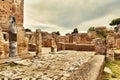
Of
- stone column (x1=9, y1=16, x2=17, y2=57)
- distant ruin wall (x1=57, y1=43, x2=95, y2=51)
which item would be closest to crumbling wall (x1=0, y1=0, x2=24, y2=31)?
stone column (x1=9, y1=16, x2=17, y2=57)

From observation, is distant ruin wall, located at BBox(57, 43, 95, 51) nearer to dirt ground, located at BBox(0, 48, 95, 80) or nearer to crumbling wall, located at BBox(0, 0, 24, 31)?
crumbling wall, located at BBox(0, 0, 24, 31)

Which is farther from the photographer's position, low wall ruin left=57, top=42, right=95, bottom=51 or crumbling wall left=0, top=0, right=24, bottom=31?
low wall ruin left=57, top=42, right=95, bottom=51

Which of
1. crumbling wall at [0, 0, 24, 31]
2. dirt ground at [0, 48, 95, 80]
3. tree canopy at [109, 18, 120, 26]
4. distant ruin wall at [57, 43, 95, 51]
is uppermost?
tree canopy at [109, 18, 120, 26]

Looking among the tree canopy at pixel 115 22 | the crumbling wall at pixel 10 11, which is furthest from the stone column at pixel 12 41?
the tree canopy at pixel 115 22

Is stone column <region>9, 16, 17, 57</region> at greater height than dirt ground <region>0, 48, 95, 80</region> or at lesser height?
greater

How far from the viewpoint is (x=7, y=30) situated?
34.7ft

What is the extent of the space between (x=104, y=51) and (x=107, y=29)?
22.5 m

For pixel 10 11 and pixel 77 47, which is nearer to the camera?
pixel 10 11

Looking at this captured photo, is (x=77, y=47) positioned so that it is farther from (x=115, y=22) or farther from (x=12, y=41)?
(x=115, y=22)

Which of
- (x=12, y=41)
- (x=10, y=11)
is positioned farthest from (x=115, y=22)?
(x=12, y=41)

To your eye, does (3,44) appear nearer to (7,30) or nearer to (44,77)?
(7,30)

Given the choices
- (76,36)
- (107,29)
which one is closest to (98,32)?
(107,29)

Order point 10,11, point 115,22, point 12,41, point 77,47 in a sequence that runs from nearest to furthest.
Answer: point 12,41, point 10,11, point 77,47, point 115,22

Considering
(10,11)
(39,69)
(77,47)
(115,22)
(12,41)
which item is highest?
(115,22)
